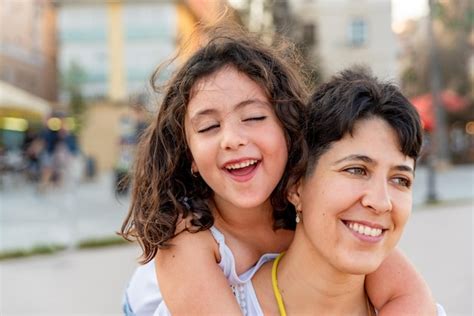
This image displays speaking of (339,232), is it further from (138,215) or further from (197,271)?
(138,215)

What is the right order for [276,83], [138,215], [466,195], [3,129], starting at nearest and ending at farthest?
[276,83] → [138,215] → [466,195] → [3,129]

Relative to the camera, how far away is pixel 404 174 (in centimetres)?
166

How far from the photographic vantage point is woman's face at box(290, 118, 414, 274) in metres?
1.61

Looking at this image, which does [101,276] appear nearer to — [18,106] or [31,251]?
[31,251]

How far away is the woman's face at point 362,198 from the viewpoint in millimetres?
1607

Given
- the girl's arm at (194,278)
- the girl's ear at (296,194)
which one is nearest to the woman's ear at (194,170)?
the girl's arm at (194,278)

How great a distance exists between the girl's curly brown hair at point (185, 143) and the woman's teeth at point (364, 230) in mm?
227

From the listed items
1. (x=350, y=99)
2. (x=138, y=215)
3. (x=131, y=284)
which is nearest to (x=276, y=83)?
(x=350, y=99)

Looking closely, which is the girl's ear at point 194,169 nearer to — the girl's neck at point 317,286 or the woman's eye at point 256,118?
the woman's eye at point 256,118

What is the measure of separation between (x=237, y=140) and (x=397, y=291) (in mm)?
651

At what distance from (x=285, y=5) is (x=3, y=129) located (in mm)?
11279

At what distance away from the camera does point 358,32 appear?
3034 cm

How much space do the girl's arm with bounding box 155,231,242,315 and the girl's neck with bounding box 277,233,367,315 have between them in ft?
0.56

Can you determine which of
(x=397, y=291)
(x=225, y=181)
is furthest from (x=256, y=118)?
(x=397, y=291)
